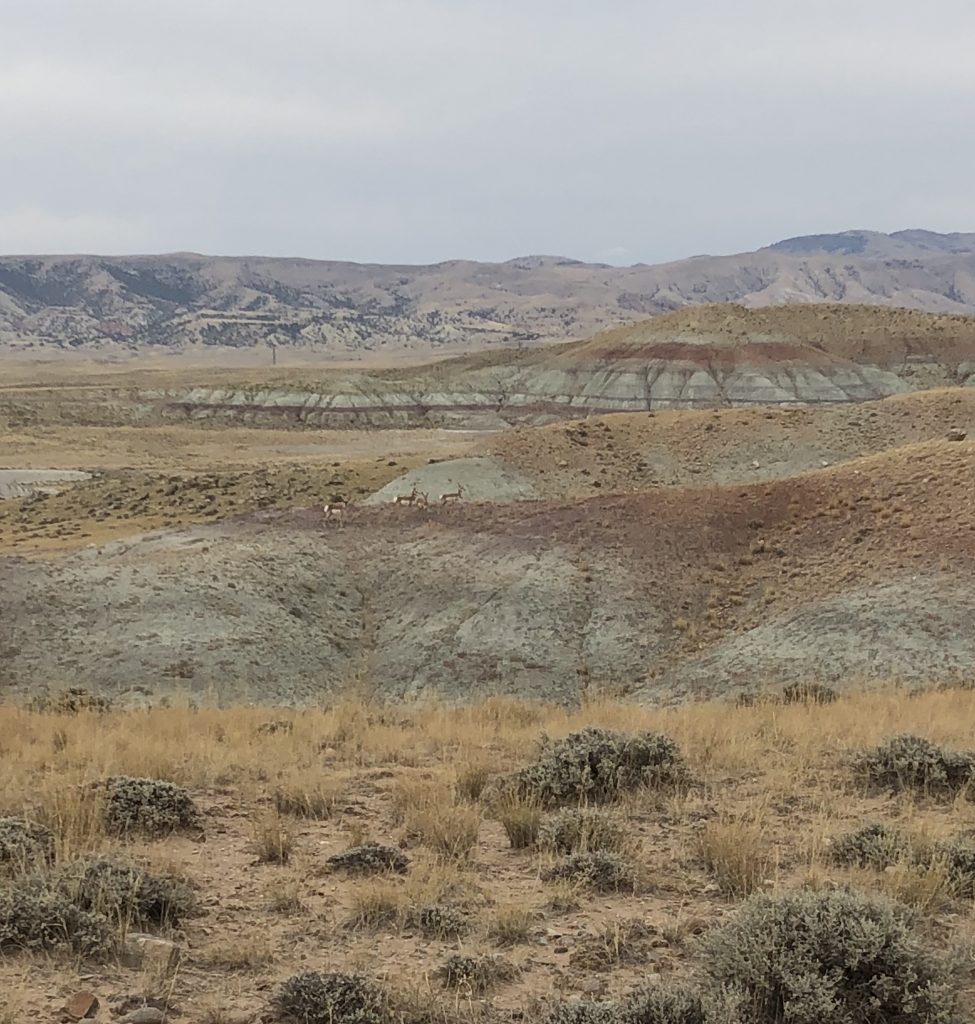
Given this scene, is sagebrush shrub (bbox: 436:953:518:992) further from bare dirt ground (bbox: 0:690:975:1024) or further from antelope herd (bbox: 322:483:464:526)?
antelope herd (bbox: 322:483:464:526)

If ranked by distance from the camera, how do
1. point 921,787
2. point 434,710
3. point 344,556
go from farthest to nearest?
point 344,556
point 434,710
point 921,787

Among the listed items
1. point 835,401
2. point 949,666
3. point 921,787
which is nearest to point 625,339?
point 835,401

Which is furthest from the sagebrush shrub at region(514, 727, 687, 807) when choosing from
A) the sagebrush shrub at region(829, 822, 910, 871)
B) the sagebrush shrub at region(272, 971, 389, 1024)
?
the sagebrush shrub at region(272, 971, 389, 1024)

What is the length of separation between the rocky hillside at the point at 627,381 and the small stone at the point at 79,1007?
91323mm

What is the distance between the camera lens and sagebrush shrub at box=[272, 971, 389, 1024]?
491cm

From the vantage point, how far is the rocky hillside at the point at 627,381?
97250mm

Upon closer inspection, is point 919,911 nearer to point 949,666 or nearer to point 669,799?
point 669,799

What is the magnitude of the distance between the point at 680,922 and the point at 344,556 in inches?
840

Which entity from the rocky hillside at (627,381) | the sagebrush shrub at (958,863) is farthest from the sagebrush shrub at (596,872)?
the rocky hillside at (627,381)

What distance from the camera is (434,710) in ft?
47.4

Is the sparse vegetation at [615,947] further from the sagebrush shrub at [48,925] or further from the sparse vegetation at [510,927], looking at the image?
the sagebrush shrub at [48,925]

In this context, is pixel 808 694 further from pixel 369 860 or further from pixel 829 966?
pixel 829 966

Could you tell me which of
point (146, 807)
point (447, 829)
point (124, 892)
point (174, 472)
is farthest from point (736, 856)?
point (174, 472)

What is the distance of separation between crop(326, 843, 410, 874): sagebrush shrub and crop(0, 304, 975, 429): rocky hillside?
89.0 m
